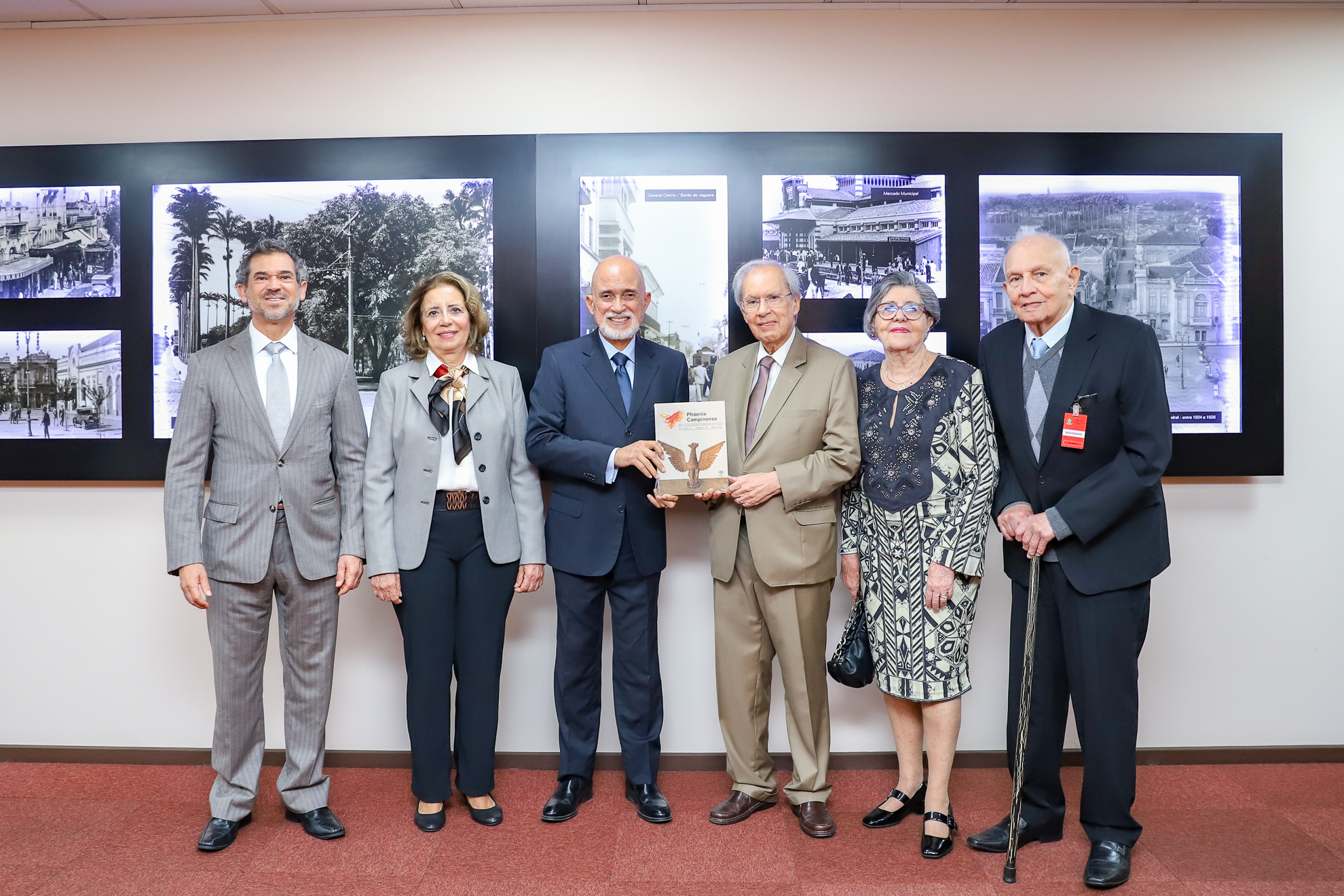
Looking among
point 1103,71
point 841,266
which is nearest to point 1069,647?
point 841,266

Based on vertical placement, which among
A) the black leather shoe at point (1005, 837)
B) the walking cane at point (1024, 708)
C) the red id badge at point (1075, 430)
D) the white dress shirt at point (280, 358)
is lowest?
the black leather shoe at point (1005, 837)

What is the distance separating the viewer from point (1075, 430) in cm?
251

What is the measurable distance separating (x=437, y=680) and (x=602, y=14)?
2.85 m

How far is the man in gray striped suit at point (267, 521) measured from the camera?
2.72 metres

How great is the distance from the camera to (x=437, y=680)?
2867mm

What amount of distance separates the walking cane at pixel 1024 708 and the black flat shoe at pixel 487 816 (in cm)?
176

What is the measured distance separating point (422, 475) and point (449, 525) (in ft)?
0.66

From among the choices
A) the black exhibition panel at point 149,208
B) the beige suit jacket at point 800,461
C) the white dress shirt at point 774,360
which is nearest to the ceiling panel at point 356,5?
the black exhibition panel at point 149,208

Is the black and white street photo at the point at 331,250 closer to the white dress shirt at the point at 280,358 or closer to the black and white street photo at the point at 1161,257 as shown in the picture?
the white dress shirt at the point at 280,358

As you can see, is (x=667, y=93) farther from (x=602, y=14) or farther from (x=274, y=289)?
(x=274, y=289)

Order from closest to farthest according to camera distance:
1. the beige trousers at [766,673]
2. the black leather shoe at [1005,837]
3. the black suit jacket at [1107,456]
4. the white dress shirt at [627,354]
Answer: the black suit jacket at [1107,456] < the black leather shoe at [1005,837] < the beige trousers at [766,673] < the white dress shirt at [627,354]

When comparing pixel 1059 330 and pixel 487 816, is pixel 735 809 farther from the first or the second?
pixel 1059 330

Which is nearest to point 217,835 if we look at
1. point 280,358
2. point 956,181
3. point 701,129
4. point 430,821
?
point 430,821

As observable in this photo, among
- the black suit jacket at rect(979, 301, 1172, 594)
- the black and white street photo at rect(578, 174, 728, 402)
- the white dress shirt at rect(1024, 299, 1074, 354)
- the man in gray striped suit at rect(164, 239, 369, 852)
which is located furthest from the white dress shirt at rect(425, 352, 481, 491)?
the white dress shirt at rect(1024, 299, 1074, 354)
